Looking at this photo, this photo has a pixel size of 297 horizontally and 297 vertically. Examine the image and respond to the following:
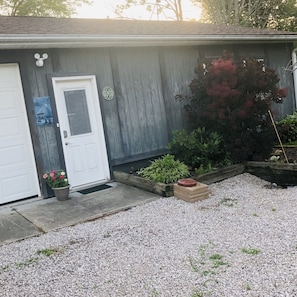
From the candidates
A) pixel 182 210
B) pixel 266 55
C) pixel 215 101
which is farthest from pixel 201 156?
pixel 266 55

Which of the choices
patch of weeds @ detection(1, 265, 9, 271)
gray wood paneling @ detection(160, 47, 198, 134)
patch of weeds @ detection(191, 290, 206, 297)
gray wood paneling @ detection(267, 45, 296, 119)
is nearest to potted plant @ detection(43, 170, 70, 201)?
patch of weeds @ detection(1, 265, 9, 271)

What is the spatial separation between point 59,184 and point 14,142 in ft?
3.43

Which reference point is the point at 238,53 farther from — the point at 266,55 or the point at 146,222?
the point at 146,222

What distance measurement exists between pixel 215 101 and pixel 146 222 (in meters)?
3.11

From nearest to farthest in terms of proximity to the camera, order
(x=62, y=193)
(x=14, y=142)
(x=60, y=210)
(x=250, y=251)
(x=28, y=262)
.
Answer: (x=250, y=251)
(x=28, y=262)
(x=60, y=210)
(x=62, y=193)
(x=14, y=142)

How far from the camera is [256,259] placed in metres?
3.32

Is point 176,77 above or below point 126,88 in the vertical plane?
above

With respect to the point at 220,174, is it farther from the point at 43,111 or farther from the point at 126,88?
the point at 43,111

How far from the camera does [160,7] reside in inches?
779

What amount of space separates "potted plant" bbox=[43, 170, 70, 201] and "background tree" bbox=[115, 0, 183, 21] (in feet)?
53.4

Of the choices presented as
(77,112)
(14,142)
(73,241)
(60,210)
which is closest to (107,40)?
(77,112)

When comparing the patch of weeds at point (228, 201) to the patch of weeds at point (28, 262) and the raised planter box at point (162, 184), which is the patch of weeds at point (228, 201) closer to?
the raised planter box at point (162, 184)

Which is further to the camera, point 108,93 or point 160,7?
→ point 160,7

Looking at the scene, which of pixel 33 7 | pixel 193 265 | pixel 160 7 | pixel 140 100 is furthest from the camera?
pixel 160 7
